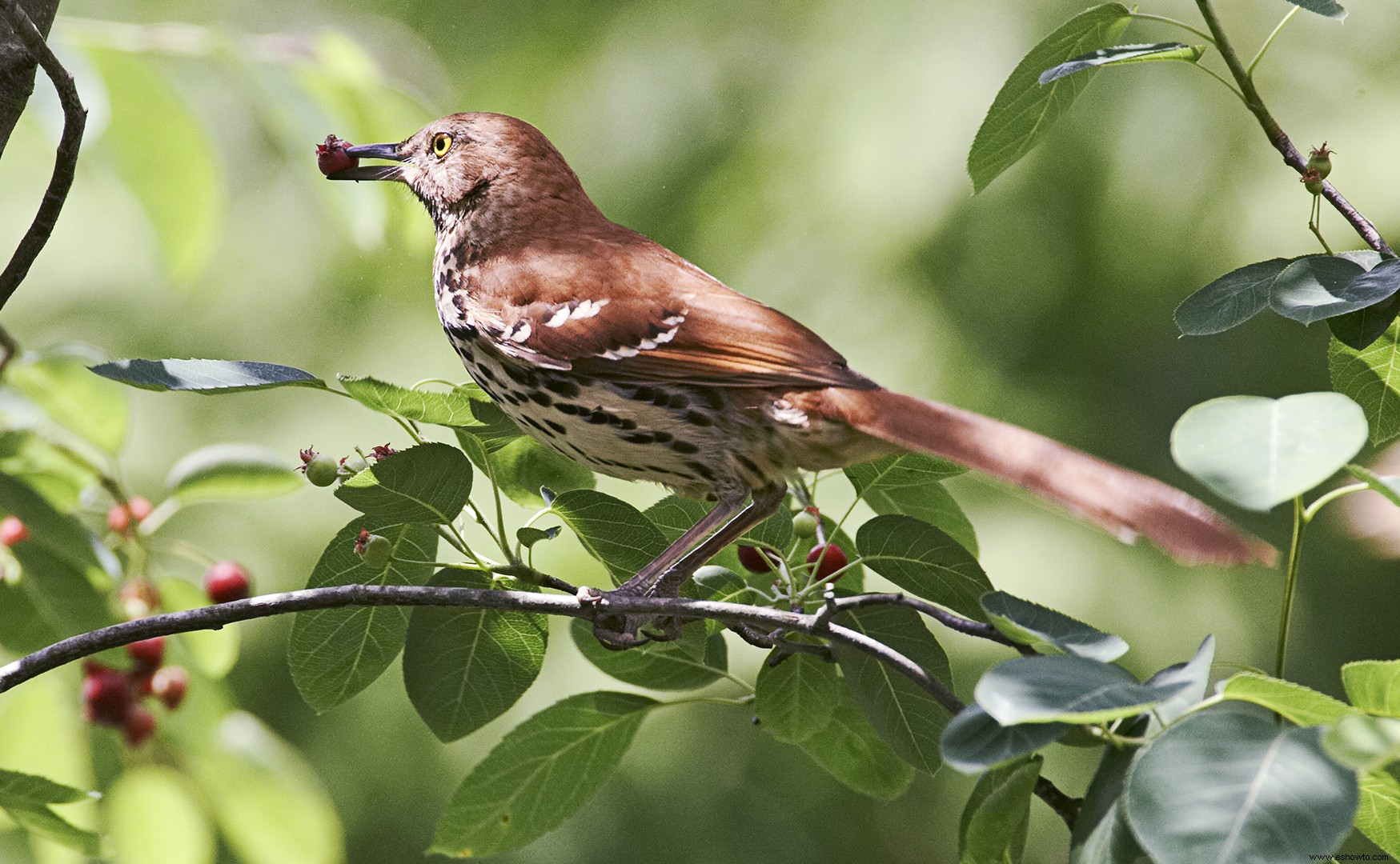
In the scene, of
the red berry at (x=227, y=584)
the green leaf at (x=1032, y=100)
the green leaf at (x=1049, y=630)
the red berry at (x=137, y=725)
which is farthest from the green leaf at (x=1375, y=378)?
the red berry at (x=137, y=725)

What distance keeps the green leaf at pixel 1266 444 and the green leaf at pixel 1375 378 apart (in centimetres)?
48

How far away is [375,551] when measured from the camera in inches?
55.4

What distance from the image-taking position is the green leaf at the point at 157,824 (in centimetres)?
240

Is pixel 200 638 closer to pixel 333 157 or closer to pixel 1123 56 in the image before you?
pixel 333 157

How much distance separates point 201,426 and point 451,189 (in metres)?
2.65

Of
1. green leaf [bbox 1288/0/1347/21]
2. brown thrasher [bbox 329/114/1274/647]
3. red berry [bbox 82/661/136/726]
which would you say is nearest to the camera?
green leaf [bbox 1288/0/1347/21]

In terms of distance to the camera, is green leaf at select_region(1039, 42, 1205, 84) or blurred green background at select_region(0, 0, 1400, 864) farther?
blurred green background at select_region(0, 0, 1400, 864)

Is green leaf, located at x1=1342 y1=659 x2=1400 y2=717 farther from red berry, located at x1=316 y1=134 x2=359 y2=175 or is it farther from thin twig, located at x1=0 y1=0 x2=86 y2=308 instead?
red berry, located at x1=316 y1=134 x2=359 y2=175

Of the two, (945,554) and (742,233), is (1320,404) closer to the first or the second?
(945,554)

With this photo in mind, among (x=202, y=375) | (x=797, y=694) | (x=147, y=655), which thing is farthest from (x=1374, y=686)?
(x=147, y=655)

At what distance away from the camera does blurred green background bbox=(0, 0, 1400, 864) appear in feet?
12.1

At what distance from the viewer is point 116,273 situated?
4457mm

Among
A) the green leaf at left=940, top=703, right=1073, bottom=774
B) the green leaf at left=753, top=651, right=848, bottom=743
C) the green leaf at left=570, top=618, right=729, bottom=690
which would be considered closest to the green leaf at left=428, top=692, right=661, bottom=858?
the green leaf at left=570, top=618, right=729, bottom=690

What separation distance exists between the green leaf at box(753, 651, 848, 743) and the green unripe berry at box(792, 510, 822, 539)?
0.16 metres
